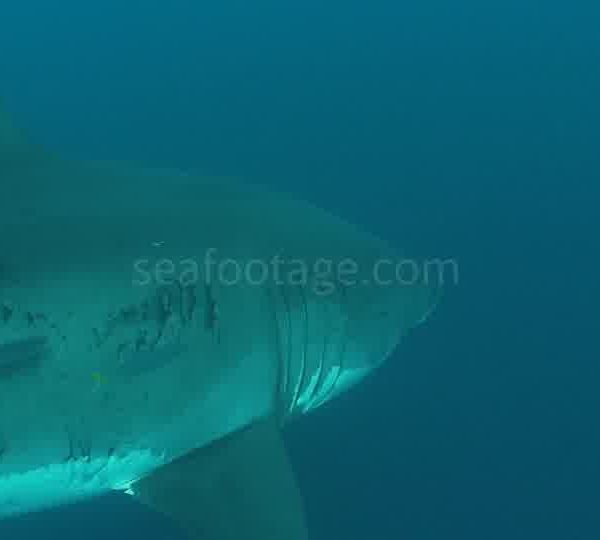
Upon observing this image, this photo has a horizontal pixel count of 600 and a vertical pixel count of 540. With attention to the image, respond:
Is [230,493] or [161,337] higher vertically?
[161,337]

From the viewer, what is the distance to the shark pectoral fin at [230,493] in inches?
89.5

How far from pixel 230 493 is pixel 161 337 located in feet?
1.90

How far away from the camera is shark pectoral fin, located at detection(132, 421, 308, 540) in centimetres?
227

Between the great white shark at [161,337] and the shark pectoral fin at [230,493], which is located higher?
the great white shark at [161,337]

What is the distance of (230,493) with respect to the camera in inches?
92.3

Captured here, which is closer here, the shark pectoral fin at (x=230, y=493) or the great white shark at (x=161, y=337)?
the great white shark at (x=161, y=337)

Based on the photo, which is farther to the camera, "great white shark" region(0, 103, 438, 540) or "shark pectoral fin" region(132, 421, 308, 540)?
"shark pectoral fin" region(132, 421, 308, 540)

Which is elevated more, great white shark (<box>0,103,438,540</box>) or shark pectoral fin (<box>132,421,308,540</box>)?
great white shark (<box>0,103,438,540</box>)

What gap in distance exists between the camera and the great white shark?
79.6 inches

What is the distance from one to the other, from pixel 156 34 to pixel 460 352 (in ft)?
43.8

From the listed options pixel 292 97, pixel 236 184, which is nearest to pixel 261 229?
pixel 236 184

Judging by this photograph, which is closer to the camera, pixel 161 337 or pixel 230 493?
pixel 161 337

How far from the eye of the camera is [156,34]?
53.2ft

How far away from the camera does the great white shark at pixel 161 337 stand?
2.02 metres
